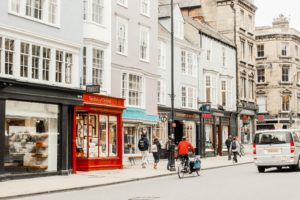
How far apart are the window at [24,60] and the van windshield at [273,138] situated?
11.0 m

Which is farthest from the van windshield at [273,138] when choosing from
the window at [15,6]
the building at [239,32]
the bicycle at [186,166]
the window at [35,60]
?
the building at [239,32]

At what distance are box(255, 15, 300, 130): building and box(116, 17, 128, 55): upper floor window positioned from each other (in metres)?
35.9

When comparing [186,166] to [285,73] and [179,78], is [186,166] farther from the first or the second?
[285,73]

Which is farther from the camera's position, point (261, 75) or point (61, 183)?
point (261, 75)

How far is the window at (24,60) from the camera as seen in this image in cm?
2245

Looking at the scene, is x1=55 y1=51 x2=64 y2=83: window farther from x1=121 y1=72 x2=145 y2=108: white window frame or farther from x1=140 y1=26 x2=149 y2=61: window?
Result: x1=140 y1=26 x2=149 y2=61: window

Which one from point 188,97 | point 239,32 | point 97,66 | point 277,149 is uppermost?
point 239,32

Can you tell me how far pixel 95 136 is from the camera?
89.6ft

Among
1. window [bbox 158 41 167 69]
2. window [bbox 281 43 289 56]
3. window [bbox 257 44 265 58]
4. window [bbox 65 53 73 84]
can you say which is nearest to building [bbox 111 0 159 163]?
window [bbox 158 41 167 69]

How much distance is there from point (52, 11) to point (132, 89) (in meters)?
9.05

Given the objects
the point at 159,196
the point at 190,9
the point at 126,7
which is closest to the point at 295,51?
the point at 190,9

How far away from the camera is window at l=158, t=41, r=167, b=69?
38.6 meters

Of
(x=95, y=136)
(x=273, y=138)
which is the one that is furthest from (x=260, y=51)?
(x=95, y=136)

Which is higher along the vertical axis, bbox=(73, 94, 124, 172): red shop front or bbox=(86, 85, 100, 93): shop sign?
bbox=(86, 85, 100, 93): shop sign
